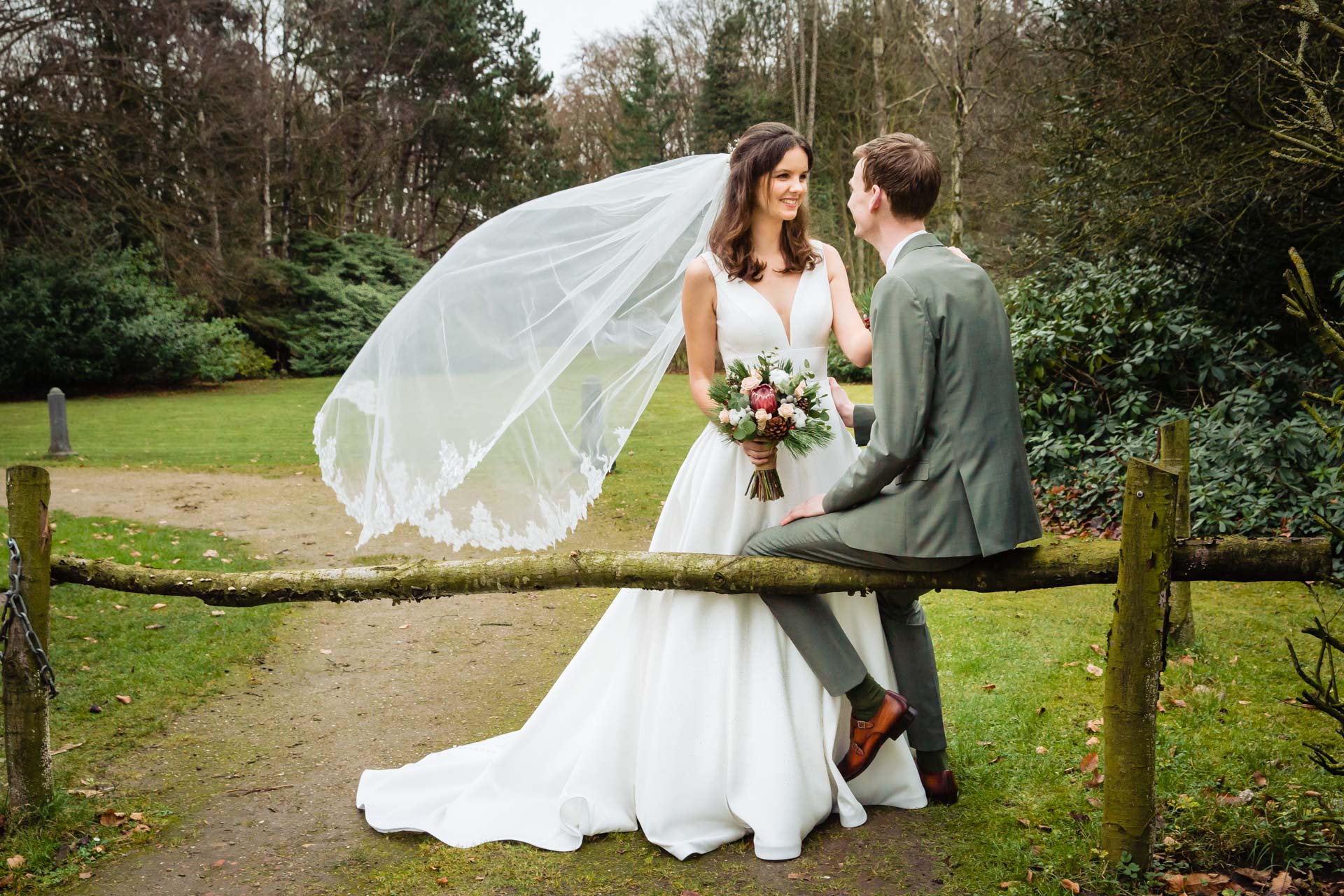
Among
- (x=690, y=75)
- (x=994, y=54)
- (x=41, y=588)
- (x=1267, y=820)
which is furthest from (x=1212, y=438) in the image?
(x=690, y=75)

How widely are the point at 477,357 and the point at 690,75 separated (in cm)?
3112

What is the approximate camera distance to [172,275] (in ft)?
80.1

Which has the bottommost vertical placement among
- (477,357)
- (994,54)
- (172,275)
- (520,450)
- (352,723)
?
(352,723)

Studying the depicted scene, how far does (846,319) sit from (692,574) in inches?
51.8

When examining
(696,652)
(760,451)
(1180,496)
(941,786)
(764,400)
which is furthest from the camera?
(1180,496)

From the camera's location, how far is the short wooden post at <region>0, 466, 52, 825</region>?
3.76m

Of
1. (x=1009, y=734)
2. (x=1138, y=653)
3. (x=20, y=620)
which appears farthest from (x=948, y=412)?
(x=20, y=620)

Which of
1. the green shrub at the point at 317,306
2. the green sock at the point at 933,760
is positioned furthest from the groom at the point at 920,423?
the green shrub at the point at 317,306

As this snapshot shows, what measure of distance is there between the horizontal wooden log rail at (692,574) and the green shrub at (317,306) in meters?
24.5

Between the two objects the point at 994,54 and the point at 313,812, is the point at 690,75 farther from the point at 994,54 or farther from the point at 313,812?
the point at 313,812

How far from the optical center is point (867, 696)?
11.9 feet

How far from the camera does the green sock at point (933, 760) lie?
13.0ft

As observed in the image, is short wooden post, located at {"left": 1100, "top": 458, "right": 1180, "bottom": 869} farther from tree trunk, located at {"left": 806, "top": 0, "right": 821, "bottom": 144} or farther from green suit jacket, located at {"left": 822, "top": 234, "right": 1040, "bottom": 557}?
tree trunk, located at {"left": 806, "top": 0, "right": 821, "bottom": 144}

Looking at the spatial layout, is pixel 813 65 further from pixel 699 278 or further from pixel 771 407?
pixel 771 407
